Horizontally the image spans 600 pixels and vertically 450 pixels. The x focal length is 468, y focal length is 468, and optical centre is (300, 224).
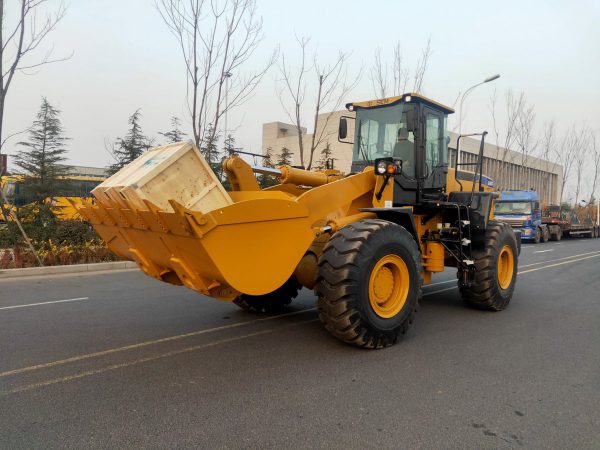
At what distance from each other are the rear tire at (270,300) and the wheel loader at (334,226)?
2cm

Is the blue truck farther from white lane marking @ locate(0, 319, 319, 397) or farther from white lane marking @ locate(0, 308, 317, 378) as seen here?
white lane marking @ locate(0, 319, 319, 397)

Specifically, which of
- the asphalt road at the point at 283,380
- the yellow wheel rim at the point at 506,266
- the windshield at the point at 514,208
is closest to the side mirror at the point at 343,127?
the asphalt road at the point at 283,380

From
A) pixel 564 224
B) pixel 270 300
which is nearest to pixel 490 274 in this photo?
pixel 270 300

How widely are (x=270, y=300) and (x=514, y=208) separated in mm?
23598

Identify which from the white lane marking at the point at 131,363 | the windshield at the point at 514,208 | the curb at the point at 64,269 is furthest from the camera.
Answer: the windshield at the point at 514,208

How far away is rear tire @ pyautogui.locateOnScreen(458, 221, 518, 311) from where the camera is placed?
687cm

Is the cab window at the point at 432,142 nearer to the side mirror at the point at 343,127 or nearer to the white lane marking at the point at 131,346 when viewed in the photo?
the side mirror at the point at 343,127

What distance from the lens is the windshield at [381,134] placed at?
634cm

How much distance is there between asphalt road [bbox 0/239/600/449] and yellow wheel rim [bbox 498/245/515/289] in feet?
2.01

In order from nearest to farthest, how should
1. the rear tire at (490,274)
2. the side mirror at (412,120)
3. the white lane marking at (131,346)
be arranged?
the white lane marking at (131,346) → the side mirror at (412,120) → the rear tire at (490,274)

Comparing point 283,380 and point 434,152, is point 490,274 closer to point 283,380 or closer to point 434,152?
point 434,152

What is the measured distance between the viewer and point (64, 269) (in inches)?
447

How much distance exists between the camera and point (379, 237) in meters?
4.92

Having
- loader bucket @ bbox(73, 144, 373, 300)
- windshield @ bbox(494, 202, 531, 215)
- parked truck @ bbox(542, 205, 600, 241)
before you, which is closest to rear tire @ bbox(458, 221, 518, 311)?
loader bucket @ bbox(73, 144, 373, 300)
